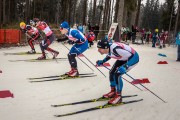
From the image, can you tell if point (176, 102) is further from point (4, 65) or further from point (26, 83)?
point (4, 65)

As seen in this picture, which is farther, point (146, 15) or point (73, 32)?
point (146, 15)

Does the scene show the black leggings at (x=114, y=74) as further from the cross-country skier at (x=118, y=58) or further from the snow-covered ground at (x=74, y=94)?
the snow-covered ground at (x=74, y=94)

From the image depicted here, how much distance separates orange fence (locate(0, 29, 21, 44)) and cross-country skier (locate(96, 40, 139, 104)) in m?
11.9

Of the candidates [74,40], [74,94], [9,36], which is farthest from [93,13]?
[74,94]

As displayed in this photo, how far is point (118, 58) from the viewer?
5816 mm

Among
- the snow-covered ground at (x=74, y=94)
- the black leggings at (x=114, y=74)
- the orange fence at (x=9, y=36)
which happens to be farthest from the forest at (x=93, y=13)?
the black leggings at (x=114, y=74)

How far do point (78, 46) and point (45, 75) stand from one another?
169cm

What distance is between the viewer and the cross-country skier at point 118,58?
5.65 metres

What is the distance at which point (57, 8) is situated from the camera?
6388 centimetres

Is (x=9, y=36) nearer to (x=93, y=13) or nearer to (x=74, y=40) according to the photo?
(x=74, y=40)

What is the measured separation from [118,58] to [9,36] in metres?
12.8

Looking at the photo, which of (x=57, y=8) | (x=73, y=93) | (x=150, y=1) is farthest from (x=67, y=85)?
(x=150, y=1)

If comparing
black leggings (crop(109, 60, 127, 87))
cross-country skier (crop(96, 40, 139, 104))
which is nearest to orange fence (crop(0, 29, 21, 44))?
cross-country skier (crop(96, 40, 139, 104))

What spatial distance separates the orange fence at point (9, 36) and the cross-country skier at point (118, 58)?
11921 mm
